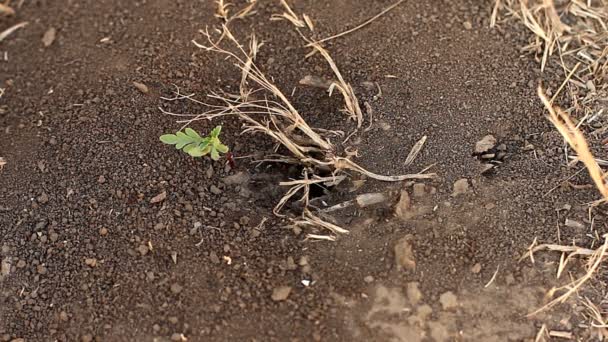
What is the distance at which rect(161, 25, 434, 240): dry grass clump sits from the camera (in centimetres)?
197

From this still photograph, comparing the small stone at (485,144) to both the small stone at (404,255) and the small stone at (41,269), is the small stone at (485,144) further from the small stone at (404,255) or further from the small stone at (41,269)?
the small stone at (41,269)

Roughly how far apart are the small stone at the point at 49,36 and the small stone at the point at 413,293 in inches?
54.2

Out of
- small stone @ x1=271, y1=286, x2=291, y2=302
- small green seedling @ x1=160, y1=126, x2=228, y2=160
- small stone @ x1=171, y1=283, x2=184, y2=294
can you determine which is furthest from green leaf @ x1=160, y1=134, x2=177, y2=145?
small stone @ x1=271, y1=286, x2=291, y2=302

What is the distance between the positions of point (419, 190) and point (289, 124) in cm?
42

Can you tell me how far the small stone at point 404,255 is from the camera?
6.07ft

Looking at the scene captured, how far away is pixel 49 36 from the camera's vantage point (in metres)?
2.38

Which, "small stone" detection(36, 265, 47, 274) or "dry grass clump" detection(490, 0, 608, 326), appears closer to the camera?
"small stone" detection(36, 265, 47, 274)

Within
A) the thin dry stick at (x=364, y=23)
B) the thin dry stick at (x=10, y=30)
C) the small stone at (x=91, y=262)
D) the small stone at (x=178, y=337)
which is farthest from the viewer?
the thin dry stick at (x=10, y=30)

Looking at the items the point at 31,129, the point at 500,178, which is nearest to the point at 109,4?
the point at 31,129

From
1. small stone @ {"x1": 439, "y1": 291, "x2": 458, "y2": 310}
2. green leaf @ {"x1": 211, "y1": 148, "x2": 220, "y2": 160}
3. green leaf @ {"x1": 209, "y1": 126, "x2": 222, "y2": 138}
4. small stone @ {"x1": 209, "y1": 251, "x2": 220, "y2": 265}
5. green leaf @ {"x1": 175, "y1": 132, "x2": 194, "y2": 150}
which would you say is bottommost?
small stone @ {"x1": 439, "y1": 291, "x2": 458, "y2": 310}

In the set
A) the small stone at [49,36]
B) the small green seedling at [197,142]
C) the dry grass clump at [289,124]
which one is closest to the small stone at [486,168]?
the dry grass clump at [289,124]

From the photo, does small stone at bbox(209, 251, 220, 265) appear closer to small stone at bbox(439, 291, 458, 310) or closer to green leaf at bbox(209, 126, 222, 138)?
green leaf at bbox(209, 126, 222, 138)

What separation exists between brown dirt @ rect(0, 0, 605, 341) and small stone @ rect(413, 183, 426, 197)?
0.02 m

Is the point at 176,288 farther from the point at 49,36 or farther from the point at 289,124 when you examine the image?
the point at 49,36
